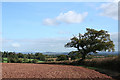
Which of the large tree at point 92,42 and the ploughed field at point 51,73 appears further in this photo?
the large tree at point 92,42

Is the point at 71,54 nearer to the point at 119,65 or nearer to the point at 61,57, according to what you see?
the point at 61,57

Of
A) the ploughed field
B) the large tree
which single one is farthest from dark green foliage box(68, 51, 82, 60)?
the ploughed field

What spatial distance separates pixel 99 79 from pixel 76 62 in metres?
18.2

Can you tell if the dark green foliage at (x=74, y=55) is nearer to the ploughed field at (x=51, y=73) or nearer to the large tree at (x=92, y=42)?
the large tree at (x=92, y=42)

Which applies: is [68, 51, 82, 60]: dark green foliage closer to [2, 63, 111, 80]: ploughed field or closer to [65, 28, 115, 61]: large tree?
[65, 28, 115, 61]: large tree

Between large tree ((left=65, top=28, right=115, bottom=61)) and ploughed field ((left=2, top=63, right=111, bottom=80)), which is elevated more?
large tree ((left=65, top=28, right=115, bottom=61))

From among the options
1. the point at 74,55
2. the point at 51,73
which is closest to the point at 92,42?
the point at 74,55

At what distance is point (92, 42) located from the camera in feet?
94.8

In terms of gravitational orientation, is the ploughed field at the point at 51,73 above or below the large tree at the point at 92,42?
below

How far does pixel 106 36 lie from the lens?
29.3m

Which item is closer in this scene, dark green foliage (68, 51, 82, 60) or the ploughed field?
the ploughed field

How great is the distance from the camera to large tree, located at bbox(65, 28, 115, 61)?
1128 inches

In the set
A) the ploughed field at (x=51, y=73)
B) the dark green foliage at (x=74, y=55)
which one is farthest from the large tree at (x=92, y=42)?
the ploughed field at (x=51, y=73)

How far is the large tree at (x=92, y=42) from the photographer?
28641 millimetres
